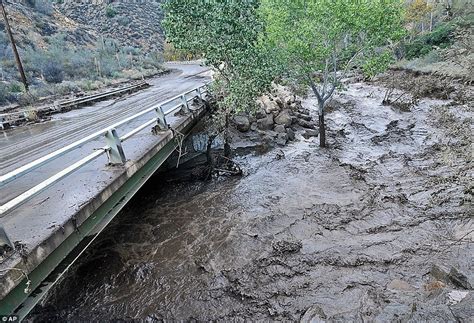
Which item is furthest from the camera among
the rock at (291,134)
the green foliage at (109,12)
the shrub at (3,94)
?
the green foliage at (109,12)

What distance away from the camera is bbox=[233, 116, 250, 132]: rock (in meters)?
19.5

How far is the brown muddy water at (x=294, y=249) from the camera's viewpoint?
270 inches

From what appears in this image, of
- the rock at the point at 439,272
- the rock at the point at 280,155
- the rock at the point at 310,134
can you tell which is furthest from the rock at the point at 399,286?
the rock at the point at 310,134

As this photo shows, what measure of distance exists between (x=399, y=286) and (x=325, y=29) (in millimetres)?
10955

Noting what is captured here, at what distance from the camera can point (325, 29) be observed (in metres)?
14.1

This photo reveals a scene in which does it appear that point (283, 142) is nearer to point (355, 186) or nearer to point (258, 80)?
point (258, 80)

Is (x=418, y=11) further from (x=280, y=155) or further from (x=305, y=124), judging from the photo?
(x=280, y=155)

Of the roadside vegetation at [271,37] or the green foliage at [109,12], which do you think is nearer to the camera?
the roadside vegetation at [271,37]

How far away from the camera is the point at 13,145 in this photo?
12.1 meters

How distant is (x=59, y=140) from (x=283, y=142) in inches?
424

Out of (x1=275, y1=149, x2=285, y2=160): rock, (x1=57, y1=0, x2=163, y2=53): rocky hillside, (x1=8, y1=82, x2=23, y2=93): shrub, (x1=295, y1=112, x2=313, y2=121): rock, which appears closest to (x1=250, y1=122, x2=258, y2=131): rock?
(x1=295, y1=112, x2=313, y2=121): rock

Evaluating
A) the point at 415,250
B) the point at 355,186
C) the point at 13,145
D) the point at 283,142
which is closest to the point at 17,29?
the point at 13,145

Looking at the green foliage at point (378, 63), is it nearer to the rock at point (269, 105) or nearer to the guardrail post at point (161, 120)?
the rock at point (269, 105)

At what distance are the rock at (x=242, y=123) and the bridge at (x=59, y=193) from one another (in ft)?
21.3
